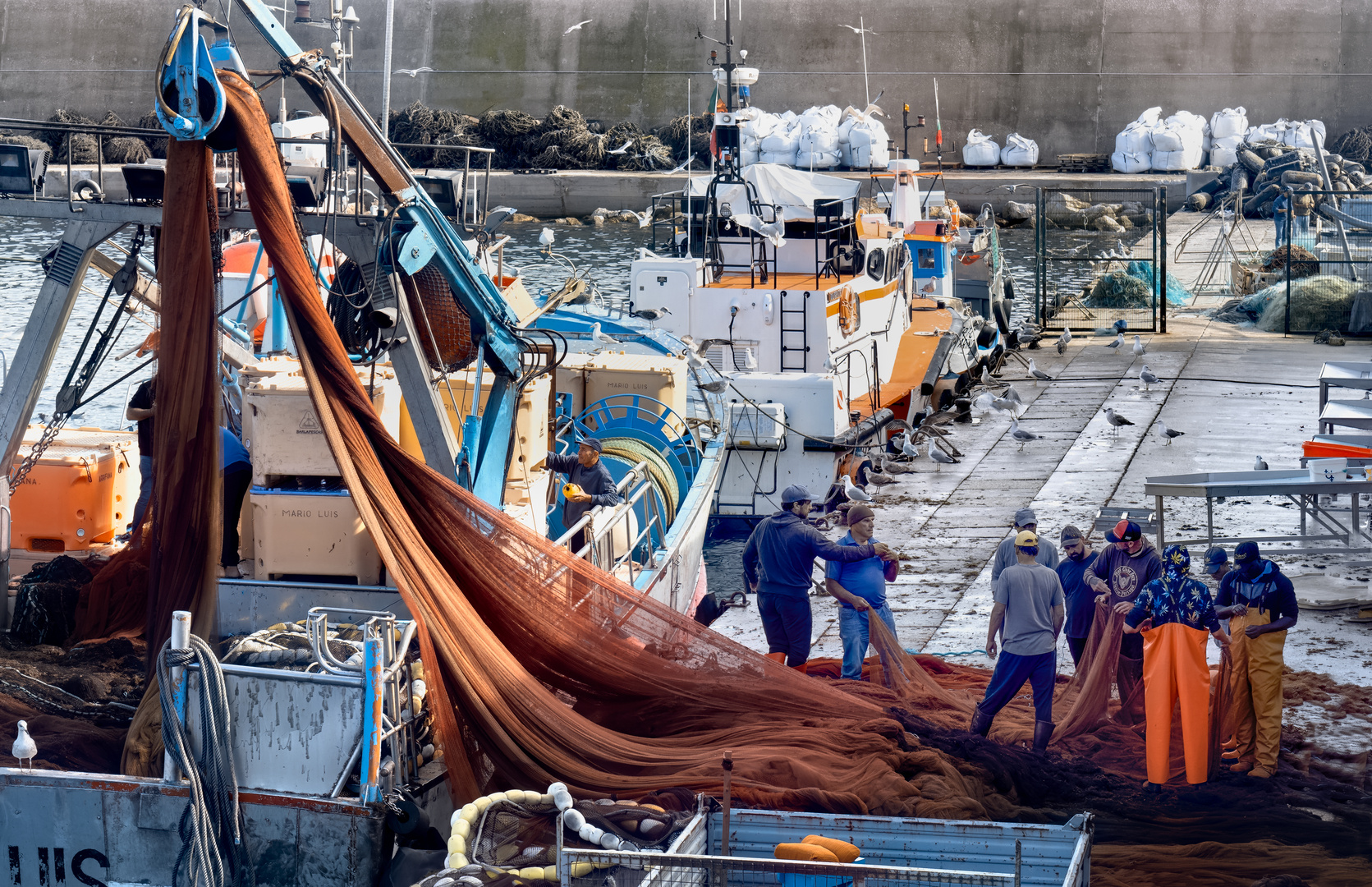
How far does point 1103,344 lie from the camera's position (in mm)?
23266

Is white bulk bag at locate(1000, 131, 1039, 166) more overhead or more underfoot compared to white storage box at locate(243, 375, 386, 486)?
more overhead

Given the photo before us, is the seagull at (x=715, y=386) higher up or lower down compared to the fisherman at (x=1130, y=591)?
higher up

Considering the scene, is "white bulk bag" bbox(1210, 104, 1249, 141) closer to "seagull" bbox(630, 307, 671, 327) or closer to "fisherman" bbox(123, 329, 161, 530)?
"seagull" bbox(630, 307, 671, 327)

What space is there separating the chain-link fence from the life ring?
742 centimetres

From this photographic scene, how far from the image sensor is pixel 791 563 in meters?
8.10

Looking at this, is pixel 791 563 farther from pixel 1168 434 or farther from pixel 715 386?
pixel 1168 434

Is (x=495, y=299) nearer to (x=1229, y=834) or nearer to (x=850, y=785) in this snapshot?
(x=850, y=785)

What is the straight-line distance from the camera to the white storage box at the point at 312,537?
7.14 meters

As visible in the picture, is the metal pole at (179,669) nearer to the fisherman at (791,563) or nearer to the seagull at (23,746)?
the seagull at (23,746)

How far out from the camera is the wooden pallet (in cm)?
4569

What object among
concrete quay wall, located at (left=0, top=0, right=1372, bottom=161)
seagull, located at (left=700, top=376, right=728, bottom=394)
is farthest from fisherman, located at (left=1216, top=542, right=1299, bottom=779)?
concrete quay wall, located at (left=0, top=0, right=1372, bottom=161)

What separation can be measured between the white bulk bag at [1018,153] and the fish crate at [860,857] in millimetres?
42967

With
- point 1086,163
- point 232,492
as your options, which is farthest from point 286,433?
point 1086,163

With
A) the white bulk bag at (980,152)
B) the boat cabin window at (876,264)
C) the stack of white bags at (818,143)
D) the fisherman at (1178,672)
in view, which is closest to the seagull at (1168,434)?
the boat cabin window at (876,264)
